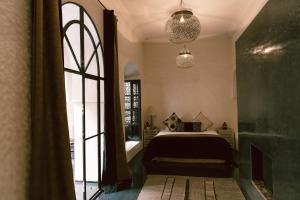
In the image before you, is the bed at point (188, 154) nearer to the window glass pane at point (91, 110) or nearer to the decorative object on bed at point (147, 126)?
the decorative object on bed at point (147, 126)

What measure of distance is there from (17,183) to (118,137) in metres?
1.82

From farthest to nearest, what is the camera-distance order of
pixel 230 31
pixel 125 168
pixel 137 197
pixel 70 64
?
pixel 230 31 → pixel 125 168 → pixel 137 197 → pixel 70 64

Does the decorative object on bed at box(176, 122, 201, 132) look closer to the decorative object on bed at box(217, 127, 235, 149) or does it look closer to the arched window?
the decorative object on bed at box(217, 127, 235, 149)

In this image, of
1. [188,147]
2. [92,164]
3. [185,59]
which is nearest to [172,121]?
[188,147]

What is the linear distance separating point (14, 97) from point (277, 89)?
7.21 ft

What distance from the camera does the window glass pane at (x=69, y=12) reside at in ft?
7.92

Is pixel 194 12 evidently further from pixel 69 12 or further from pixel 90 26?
pixel 69 12

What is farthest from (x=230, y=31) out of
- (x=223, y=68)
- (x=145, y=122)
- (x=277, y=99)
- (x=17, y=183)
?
(x=17, y=183)

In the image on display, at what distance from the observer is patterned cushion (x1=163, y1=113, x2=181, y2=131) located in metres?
5.95

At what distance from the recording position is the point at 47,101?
167 cm

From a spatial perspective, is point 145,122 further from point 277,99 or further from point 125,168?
point 277,99

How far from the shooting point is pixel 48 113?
5.42 ft

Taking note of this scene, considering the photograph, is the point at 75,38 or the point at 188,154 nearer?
the point at 75,38

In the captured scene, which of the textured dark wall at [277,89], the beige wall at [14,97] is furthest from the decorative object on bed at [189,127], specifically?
the beige wall at [14,97]
